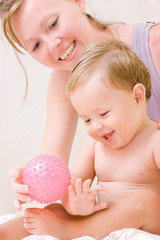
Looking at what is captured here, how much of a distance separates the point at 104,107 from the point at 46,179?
0.25 m

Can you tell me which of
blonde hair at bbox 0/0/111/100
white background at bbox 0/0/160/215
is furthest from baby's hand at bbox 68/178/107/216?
white background at bbox 0/0/160/215

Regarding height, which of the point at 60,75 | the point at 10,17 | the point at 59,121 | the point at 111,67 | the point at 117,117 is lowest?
the point at 59,121

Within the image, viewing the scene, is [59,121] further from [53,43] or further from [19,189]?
[19,189]

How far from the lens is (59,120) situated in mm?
1751

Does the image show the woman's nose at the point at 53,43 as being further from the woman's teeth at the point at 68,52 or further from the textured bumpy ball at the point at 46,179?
the textured bumpy ball at the point at 46,179

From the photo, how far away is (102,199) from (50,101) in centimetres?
61

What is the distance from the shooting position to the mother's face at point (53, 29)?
4.93 ft

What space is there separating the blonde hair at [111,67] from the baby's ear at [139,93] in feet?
0.04

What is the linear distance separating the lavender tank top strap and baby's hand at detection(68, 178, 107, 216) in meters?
0.53

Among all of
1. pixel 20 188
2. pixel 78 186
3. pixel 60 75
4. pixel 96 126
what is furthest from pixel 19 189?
pixel 60 75

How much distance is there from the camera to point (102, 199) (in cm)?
133

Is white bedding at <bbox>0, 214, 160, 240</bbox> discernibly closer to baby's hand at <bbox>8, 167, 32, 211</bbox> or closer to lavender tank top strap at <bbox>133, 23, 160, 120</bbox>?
baby's hand at <bbox>8, 167, 32, 211</bbox>

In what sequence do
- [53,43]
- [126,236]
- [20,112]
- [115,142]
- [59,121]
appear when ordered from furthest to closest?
[20,112] < [59,121] < [53,43] < [115,142] < [126,236]

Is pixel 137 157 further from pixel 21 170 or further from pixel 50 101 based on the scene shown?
pixel 50 101
